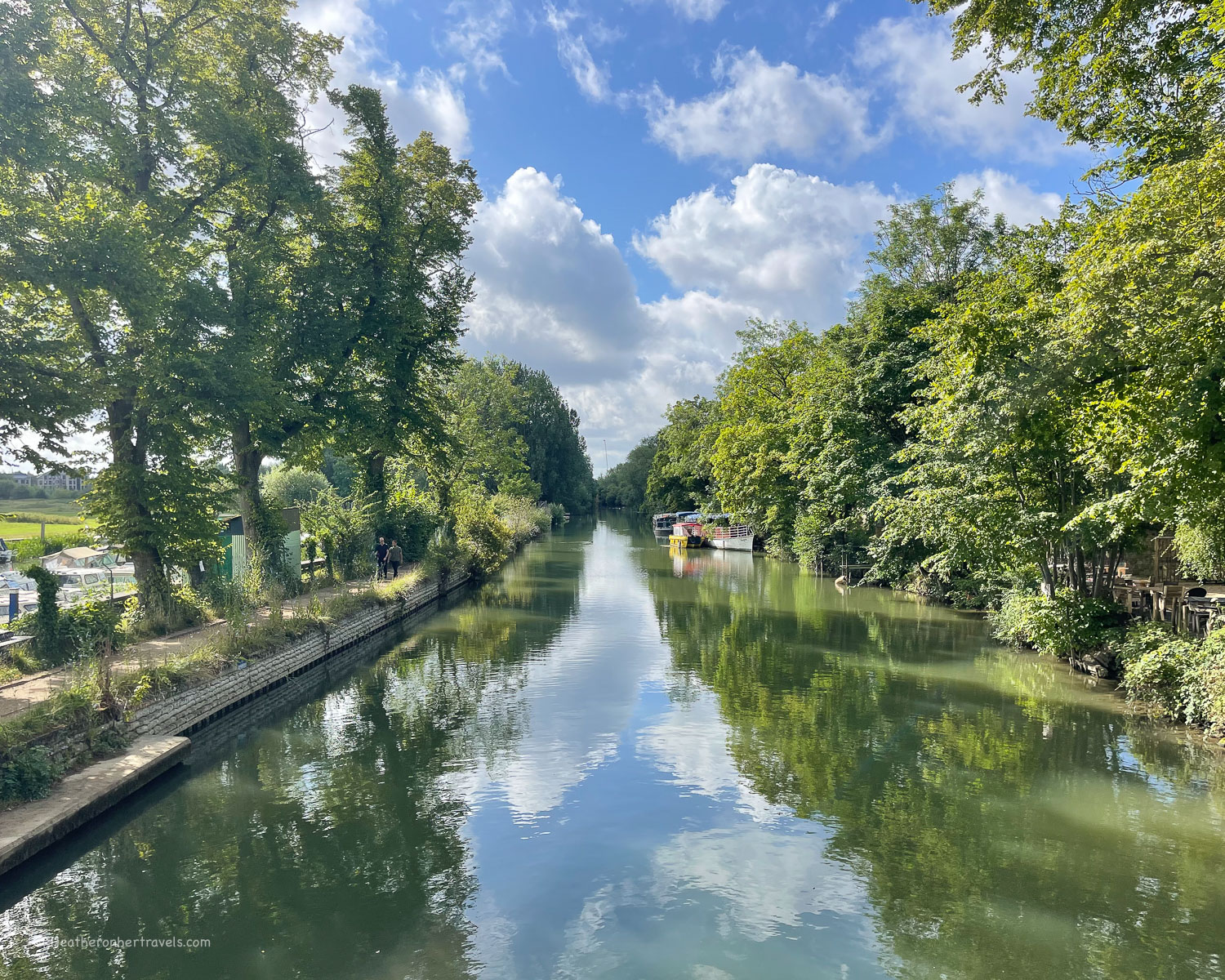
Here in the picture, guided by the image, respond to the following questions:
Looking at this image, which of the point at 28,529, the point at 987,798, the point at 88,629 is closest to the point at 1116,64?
the point at 987,798

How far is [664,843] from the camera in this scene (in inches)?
343

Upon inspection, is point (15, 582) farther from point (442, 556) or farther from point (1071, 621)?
point (1071, 621)

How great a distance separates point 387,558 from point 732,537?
92.5ft

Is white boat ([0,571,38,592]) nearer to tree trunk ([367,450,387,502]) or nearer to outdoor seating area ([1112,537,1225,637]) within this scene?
tree trunk ([367,450,387,502])

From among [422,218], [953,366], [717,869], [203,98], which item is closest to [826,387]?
[953,366]

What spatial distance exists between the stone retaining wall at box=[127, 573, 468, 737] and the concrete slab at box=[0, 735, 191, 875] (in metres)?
0.45

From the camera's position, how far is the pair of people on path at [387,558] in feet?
92.1

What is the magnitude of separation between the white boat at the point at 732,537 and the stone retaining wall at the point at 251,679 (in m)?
29.5

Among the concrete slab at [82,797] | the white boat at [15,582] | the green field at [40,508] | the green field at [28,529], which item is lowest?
the concrete slab at [82,797]

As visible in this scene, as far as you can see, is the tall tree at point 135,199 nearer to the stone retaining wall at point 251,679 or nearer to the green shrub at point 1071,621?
the stone retaining wall at point 251,679

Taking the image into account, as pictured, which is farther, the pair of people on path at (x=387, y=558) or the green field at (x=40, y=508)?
the green field at (x=40, y=508)

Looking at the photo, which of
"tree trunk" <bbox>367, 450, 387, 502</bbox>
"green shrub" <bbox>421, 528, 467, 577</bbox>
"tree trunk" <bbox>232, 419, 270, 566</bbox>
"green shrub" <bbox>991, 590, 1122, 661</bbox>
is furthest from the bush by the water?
"tree trunk" <bbox>367, 450, 387, 502</bbox>

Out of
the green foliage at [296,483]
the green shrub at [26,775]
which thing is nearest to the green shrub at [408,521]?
the green shrub at [26,775]

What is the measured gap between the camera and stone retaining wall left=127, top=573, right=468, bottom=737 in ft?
38.0
